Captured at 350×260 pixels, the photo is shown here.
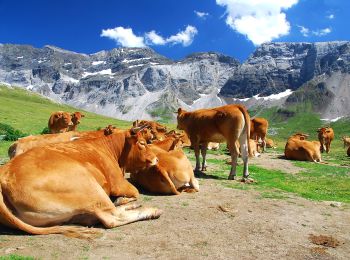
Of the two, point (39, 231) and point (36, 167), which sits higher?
point (36, 167)

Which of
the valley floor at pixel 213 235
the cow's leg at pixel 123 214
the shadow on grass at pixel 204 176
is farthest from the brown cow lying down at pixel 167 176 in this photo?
the shadow on grass at pixel 204 176

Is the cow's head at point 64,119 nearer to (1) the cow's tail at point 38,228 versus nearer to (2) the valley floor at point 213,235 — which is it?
(2) the valley floor at point 213,235

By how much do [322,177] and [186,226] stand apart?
47.2ft

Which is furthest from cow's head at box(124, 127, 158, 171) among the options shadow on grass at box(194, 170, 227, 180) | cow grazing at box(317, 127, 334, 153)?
cow grazing at box(317, 127, 334, 153)

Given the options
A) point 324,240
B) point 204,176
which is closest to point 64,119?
point 204,176

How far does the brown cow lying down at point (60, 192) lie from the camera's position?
8703 millimetres

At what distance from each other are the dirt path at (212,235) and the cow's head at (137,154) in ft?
3.33

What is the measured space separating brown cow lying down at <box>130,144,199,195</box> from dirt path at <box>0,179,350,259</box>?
22.0 inches

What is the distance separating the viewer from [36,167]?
30.0 feet

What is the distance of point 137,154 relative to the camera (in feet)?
41.2

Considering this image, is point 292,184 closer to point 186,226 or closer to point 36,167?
point 186,226

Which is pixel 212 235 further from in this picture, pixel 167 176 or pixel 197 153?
pixel 197 153

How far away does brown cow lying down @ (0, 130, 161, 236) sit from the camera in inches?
343

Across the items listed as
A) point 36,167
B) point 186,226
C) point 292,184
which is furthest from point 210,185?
point 36,167
